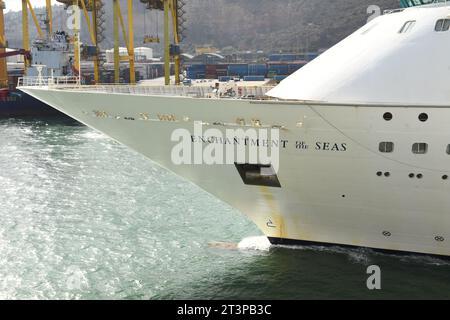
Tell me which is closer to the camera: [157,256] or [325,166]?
[325,166]

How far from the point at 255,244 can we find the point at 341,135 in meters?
5.96

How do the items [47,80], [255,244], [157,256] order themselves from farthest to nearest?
1. [255,244]
2. [47,80]
3. [157,256]

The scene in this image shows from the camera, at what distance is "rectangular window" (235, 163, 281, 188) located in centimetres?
1642

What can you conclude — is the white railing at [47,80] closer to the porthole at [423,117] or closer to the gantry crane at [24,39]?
the porthole at [423,117]

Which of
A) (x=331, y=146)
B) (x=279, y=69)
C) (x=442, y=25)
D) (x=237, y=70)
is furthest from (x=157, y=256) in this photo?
(x=237, y=70)

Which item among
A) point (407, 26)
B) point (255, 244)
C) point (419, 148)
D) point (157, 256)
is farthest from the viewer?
point (255, 244)

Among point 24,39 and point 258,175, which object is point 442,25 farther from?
point 24,39

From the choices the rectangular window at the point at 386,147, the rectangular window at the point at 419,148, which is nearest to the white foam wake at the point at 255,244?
the rectangular window at the point at 386,147

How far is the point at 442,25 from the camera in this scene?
15.4m

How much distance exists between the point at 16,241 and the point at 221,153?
9.36 metres

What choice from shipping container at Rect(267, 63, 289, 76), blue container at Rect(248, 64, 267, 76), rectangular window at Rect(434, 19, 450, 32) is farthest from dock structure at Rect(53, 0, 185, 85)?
rectangular window at Rect(434, 19, 450, 32)

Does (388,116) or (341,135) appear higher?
(388,116)
